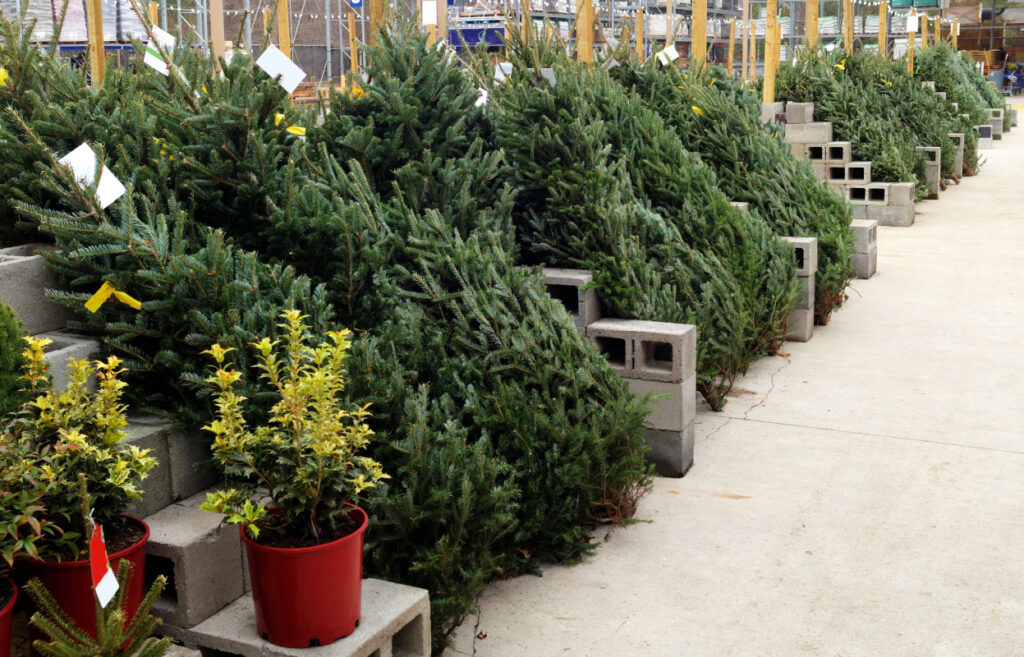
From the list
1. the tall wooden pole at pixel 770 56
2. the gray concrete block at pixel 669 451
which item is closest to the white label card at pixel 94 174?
the gray concrete block at pixel 669 451

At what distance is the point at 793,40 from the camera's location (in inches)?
1414

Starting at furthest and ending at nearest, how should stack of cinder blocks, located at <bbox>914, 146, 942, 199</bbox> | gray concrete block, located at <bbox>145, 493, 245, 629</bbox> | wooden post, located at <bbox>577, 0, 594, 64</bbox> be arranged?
stack of cinder blocks, located at <bbox>914, 146, 942, 199</bbox> → wooden post, located at <bbox>577, 0, 594, 64</bbox> → gray concrete block, located at <bbox>145, 493, 245, 629</bbox>

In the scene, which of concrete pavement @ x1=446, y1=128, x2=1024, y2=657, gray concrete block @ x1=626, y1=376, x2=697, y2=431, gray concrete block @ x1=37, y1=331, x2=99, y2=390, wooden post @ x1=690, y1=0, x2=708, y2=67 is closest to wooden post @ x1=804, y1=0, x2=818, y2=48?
wooden post @ x1=690, y1=0, x2=708, y2=67

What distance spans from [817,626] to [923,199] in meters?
11.4

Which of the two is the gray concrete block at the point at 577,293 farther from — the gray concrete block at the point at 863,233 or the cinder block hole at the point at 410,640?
the gray concrete block at the point at 863,233

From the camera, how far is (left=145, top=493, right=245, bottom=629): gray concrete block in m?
2.95

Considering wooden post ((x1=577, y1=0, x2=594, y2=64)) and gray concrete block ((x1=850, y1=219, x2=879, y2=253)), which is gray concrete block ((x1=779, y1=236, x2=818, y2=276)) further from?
wooden post ((x1=577, y1=0, x2=594, y2=64))

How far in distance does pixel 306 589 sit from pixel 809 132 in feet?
34.8

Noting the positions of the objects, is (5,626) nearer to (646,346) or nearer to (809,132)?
(646,346)

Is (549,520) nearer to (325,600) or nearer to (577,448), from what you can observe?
(577,448)

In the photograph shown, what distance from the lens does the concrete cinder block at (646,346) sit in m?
4.68

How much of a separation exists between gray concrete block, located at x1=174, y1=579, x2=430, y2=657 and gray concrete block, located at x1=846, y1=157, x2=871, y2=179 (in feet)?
32.5

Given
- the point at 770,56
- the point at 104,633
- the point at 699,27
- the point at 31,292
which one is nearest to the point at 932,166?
the point at 770,56

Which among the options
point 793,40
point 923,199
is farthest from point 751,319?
point 793,40
